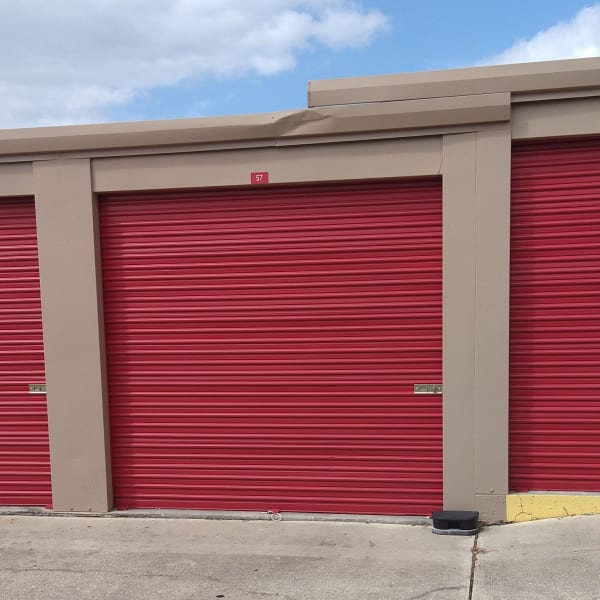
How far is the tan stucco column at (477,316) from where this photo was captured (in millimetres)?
4238

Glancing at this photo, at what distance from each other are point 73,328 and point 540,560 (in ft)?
13.3

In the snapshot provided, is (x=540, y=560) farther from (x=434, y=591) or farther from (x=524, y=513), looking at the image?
(x=434, y=591)

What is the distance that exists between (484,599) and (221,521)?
2272mm

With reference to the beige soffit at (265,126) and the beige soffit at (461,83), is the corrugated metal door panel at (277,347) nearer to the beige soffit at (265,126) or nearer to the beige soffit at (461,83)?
the beige soffit at (265,126)

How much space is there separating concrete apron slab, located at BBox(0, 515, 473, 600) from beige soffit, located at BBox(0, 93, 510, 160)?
3194 millimetres

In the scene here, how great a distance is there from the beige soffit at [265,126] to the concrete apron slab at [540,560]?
3130 mm

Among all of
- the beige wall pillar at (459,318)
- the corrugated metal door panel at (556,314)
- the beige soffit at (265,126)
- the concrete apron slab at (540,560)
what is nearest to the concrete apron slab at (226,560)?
the concrete apron slab at (540,560)

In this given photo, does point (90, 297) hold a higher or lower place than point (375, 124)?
lower

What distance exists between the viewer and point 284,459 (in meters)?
4.77

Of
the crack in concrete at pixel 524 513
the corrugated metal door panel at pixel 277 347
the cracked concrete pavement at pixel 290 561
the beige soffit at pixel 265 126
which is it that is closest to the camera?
the cracked concrete pavement at pixel 290 561

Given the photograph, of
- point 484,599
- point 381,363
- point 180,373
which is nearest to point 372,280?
point 381,363

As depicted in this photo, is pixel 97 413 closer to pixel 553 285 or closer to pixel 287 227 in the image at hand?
pixel 287 227

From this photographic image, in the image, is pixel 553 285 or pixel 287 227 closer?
pixel 553 285

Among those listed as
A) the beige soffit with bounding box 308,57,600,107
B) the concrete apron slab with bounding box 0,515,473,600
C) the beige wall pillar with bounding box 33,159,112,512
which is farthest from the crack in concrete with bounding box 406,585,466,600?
the beige soffit with bounding box 308,57,600,107
